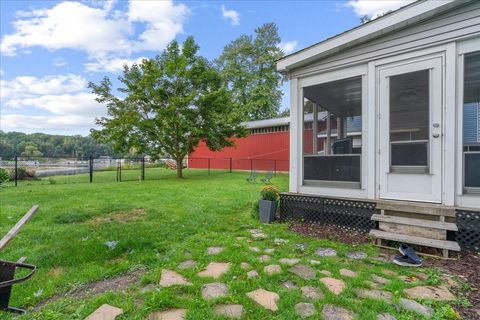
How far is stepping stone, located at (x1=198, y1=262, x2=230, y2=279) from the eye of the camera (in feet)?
8.79

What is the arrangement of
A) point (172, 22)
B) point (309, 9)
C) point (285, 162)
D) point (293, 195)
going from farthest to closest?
1. point (285, 162)
2. point (172, 22)
3. point (309, 9)
4. point (293, 195)

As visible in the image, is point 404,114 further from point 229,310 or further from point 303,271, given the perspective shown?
point 229,310

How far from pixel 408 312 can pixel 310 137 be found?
12.8 ft

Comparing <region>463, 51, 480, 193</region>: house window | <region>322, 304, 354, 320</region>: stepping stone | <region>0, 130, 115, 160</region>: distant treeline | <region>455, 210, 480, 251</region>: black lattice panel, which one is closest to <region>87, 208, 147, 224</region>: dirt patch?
<region>322, 304, 354, 320</region>: stepping stone

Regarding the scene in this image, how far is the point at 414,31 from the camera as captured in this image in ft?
12.5

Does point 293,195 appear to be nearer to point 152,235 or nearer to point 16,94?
point 152,235

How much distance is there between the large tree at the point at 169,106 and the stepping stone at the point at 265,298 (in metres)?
10.3

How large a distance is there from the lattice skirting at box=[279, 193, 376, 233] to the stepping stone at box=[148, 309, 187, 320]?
3026 mm

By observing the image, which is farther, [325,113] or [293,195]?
[325,113]

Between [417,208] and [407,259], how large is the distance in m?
0.88

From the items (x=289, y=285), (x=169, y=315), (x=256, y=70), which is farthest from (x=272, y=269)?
(x=256, y=70)

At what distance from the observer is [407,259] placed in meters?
3.01

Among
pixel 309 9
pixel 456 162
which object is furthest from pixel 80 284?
pixel 309 9

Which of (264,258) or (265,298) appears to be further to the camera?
(264,258)
